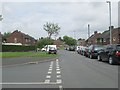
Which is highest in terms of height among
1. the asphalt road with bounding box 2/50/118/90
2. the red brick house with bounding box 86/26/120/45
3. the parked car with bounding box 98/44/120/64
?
→ the red brick house with bounding box 86/26/120/45

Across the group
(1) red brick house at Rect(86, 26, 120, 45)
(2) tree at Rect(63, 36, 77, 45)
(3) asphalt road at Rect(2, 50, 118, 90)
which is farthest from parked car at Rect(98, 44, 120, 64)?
(2) tree at Rect(63, 36, 77, 45)

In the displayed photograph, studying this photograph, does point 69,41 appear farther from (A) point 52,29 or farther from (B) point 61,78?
(B) point 61,78

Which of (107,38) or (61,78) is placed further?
(107,38)

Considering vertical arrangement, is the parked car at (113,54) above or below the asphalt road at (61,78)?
above

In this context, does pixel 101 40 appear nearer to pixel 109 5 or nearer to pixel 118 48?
pixel 109 5

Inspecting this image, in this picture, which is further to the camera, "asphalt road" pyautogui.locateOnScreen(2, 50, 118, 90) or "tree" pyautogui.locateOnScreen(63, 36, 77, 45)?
"tree" pyautogui.locateOnScreen(63, 36, 77, 45)

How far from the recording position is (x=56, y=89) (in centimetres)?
984

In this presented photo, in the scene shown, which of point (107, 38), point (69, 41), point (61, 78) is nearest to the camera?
point (61, 78)

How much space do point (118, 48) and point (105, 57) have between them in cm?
281

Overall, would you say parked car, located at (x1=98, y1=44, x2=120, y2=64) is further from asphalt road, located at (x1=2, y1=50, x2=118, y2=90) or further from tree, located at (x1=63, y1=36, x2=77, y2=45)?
tree, located at (x1=63, y1=36, x2=77, y2=45)

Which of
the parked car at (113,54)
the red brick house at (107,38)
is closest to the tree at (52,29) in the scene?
the red brick house at (107,38)

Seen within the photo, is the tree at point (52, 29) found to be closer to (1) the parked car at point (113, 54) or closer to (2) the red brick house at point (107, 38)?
(2) the red brick house at point (107, 38)

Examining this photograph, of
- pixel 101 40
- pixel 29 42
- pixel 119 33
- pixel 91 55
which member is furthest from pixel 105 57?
pixel 29 42

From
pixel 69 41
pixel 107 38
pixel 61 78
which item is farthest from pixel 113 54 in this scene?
pixel 69 41
